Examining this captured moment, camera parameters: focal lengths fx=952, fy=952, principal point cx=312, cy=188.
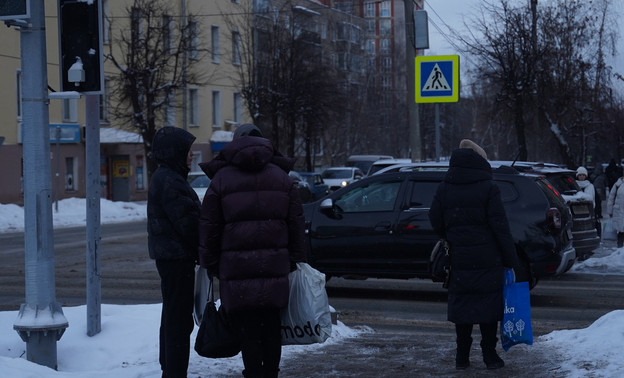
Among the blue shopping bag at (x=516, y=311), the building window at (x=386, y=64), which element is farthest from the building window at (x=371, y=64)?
the blue shopping bag at (x=516, y=311)

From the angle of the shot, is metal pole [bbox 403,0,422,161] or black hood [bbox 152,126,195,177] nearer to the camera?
black hood [bbox 152,126,195,177]

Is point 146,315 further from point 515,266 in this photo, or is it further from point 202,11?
point 202,11

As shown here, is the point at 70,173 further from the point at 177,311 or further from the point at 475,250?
the point at 177,311

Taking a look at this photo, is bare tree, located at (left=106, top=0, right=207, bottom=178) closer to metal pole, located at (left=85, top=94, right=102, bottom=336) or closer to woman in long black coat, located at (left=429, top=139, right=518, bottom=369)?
metal pole, located at (left=85, top=94, right=102, bottom=336)

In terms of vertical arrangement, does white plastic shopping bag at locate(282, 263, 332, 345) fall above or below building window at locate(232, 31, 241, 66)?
below

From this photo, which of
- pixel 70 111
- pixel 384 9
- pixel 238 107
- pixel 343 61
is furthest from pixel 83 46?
pixel 384 9

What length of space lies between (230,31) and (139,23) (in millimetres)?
13789

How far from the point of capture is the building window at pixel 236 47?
54.1 metres

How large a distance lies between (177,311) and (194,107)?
47347 millimetres

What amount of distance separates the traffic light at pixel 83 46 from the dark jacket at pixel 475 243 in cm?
268

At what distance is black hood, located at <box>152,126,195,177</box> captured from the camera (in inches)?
235

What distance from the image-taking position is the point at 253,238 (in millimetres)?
5262

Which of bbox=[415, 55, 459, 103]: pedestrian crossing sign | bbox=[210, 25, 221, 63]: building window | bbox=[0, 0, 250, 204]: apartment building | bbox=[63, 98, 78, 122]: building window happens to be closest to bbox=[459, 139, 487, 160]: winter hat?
bbox=[415, 55, 459, 103]: pedestrian crossing sign

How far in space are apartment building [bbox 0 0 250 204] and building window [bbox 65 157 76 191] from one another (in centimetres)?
4
